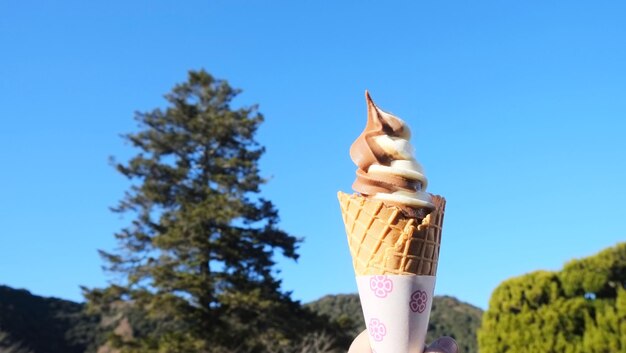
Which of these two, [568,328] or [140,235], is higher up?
[140,235]

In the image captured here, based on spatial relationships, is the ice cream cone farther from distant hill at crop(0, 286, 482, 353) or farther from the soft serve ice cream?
distant hill at crop(0, 286, 482, 353)

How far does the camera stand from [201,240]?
19.1 metres

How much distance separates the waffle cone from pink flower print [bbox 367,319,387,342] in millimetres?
244

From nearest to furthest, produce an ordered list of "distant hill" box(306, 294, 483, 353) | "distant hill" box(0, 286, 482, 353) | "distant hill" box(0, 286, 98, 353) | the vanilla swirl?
the vanilla swirl → "distant hill" box(0, 286, 98, 353) → "distant hill" box(0, 286, 482, 353) → "distant hill" box(306, 294, 483, 353)

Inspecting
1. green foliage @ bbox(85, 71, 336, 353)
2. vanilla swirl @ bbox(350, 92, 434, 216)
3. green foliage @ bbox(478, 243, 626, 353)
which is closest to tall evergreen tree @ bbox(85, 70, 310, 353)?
green foliage @ bbox(85, 71, 336, 353)

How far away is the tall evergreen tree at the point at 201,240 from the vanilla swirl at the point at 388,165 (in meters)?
14.9

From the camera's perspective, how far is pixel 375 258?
336 centimetres

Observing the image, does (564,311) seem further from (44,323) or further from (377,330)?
(44,323)

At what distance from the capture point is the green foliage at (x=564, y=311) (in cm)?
1271

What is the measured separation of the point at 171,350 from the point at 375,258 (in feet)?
50.9

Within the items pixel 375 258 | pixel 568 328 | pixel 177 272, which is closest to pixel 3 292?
pixel 177 272

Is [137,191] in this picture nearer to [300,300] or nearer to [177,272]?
[177,272]

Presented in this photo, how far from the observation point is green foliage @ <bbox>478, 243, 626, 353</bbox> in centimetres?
1271

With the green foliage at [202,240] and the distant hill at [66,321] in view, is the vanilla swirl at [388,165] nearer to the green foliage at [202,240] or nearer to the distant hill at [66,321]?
the green foliage at [202,240]
